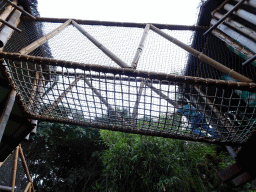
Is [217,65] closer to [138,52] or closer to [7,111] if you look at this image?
[138,52]

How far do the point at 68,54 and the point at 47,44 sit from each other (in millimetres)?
554

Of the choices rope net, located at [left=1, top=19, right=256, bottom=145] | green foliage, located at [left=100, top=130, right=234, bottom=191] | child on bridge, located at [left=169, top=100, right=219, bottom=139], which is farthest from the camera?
green foliage, located at [left=100, top=130, right=234, bottom=191]

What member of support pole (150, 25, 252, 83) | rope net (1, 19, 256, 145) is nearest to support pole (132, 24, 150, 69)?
rope net (1, 19, 256, 145)

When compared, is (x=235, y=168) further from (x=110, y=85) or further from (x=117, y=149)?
(x=117, y=149)

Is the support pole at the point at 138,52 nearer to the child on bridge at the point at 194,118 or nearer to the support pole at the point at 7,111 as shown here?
the child on bridge at the point at 194,118

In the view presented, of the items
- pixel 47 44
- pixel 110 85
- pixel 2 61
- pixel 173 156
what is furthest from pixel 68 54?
pixel 173 156

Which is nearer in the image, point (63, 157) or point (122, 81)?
point (122, 81)

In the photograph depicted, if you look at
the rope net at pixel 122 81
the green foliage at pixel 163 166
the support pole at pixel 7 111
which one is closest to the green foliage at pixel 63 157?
the green foliage at pixel 163 166

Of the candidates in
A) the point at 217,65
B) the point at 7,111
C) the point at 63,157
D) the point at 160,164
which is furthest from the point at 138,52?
the point at 63,157

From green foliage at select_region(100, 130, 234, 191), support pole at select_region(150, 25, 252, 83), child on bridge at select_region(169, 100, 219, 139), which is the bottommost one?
green foliage at select_region(100, 130, 234, 191)

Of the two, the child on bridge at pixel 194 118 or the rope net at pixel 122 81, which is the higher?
the rope net at pixel 122 81

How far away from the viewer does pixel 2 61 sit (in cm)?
131

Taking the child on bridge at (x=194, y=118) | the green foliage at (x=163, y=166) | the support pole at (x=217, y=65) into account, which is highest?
the support pole at (x=217, y=65)

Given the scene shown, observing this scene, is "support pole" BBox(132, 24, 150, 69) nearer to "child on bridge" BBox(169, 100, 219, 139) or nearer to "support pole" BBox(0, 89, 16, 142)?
"child on bridge" BBox(169, 100, 219, 139)
